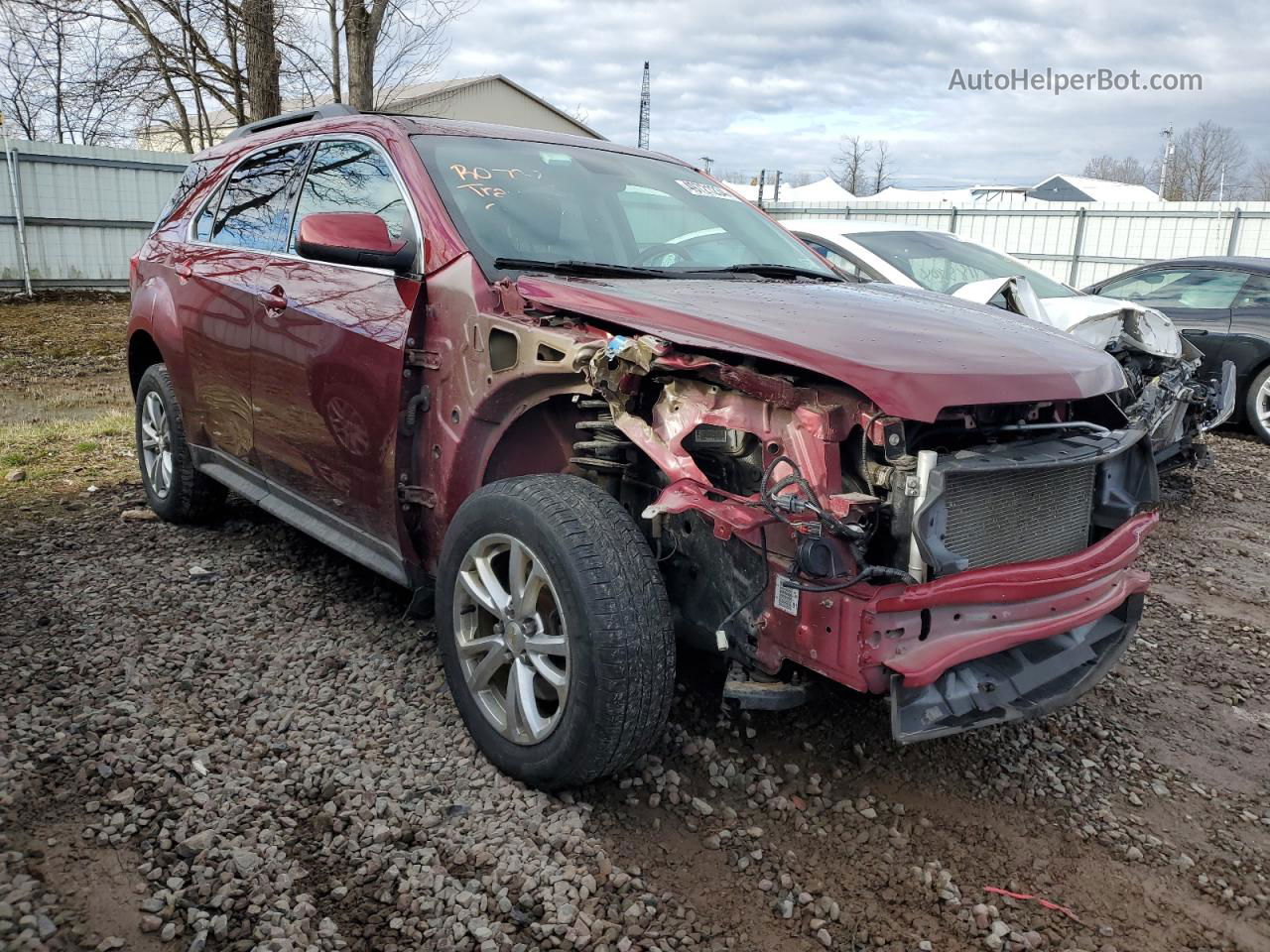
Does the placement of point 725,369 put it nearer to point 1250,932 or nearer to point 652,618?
point 652,618

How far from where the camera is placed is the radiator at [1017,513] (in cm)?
241

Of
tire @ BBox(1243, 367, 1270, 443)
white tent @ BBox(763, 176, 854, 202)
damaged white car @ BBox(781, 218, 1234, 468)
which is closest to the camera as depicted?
damaged white car @ BBox(781, 218, 1234, 468)

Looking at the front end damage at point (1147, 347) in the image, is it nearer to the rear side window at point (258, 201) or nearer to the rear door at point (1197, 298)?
the rear door at point (1197, 298)

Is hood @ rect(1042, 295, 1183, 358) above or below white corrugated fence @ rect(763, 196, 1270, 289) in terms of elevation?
below

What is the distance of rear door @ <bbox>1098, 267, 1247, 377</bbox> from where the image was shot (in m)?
8.61

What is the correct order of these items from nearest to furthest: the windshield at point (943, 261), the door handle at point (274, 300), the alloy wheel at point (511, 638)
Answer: the alloy wheel at point (511, 638) → the door handle at point (274, 300) → the windshield at point (943, 261)

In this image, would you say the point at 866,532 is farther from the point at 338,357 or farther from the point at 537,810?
the point at 338,357

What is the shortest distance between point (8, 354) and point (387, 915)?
10933 millimetres

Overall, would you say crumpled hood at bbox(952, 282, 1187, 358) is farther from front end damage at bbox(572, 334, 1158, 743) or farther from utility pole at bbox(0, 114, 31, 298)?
utility pole at bbox(0, 114, 31, 298)

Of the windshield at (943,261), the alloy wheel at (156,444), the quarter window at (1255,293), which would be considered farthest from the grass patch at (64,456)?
the quarter window at (1255,293)

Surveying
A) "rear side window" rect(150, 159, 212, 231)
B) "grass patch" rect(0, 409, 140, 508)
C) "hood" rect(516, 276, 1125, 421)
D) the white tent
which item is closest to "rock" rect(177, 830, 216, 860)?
"hood" rect(516, 276, 1125, 421)

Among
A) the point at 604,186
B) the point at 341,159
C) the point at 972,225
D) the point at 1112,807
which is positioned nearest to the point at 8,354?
the point at 341,159

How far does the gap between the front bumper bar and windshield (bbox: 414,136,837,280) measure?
1.62 meters

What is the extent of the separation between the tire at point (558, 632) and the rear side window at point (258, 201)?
1877 millimetres
